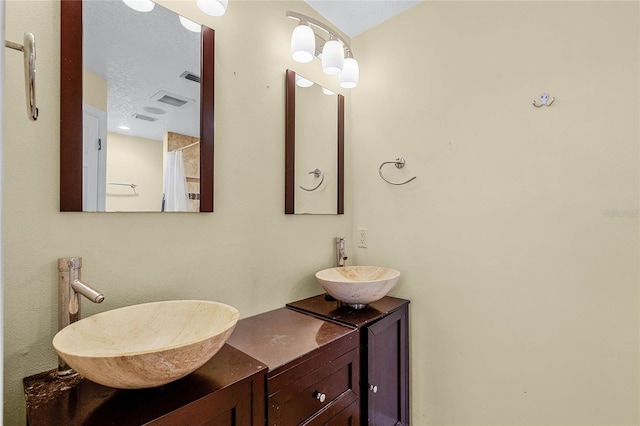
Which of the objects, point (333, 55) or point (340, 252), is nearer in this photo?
point (333, 55)

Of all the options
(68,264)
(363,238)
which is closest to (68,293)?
(68,264)

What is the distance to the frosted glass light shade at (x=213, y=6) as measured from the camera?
1209mm

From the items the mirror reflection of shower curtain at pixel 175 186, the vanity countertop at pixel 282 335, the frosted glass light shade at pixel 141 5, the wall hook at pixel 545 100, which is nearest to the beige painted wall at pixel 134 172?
the mirror reflection of shower curtain at pixel 175 186

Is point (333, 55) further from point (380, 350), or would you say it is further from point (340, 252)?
point (380, 350)

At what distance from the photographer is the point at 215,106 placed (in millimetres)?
1334

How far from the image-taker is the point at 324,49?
1609 mm

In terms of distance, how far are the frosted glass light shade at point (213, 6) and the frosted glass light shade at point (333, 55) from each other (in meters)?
0.54

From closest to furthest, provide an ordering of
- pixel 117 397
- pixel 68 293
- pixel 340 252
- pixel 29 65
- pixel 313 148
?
pixel 29 65, pixel 117 397, pixel 68 293, pixel 313 148, pixel 340 252

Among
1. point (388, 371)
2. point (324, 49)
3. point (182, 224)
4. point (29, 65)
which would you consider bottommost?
point (388, 371)

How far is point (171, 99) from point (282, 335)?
3.26 ft

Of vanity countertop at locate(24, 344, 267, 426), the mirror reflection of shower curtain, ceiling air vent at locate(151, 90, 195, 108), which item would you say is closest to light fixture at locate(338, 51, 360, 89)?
ceiling air vent at locate(151, 90, 195, 108)

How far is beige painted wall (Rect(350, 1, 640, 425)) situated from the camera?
124cm

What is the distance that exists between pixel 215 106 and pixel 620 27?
161 centimetres

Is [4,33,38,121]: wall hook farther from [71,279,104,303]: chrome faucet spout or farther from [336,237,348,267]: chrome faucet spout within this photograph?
[336,237,348,267]: chrome faucet spout
